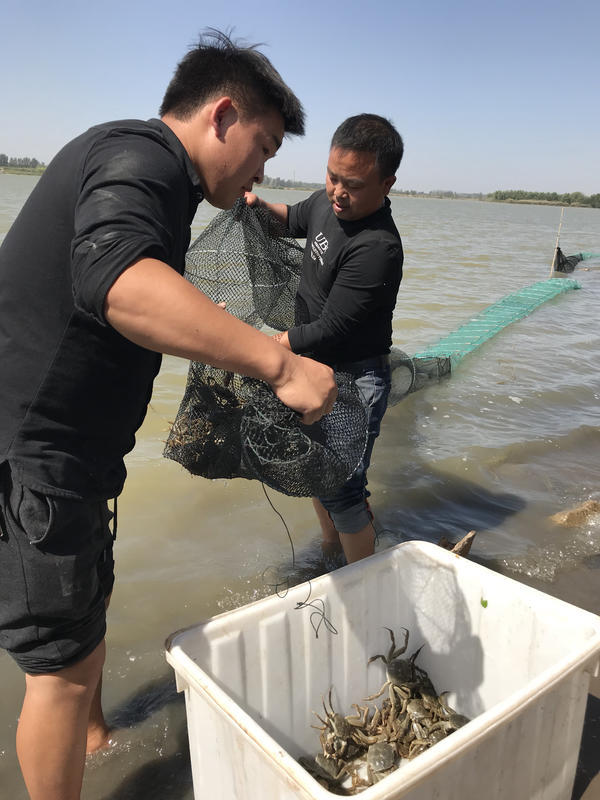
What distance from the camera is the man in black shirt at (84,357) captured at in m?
1.35

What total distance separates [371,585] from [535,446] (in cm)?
384

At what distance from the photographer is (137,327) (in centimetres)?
125

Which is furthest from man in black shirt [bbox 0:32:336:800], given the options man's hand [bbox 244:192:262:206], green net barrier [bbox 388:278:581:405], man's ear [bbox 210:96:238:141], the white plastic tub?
green net barrier [bbox 388:278:581:405]

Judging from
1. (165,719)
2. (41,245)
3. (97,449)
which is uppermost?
(41,245)

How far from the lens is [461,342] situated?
28.8ft

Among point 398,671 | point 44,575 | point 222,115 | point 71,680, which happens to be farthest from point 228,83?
point 398,671

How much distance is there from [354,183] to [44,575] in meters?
1.91

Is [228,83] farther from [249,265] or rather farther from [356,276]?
[249,265]

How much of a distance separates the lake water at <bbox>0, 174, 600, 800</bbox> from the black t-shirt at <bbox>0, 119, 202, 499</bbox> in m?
1.33

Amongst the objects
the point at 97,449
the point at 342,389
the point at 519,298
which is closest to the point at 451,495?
the point at 342,389

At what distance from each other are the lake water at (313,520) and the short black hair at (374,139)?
2.27 m

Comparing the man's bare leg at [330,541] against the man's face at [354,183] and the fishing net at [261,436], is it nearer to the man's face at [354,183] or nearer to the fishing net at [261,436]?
the fishing net at [261,436]

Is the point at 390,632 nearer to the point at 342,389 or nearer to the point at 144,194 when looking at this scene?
the point at 342,389

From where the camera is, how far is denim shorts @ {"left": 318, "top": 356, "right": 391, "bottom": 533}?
2.90 metres
